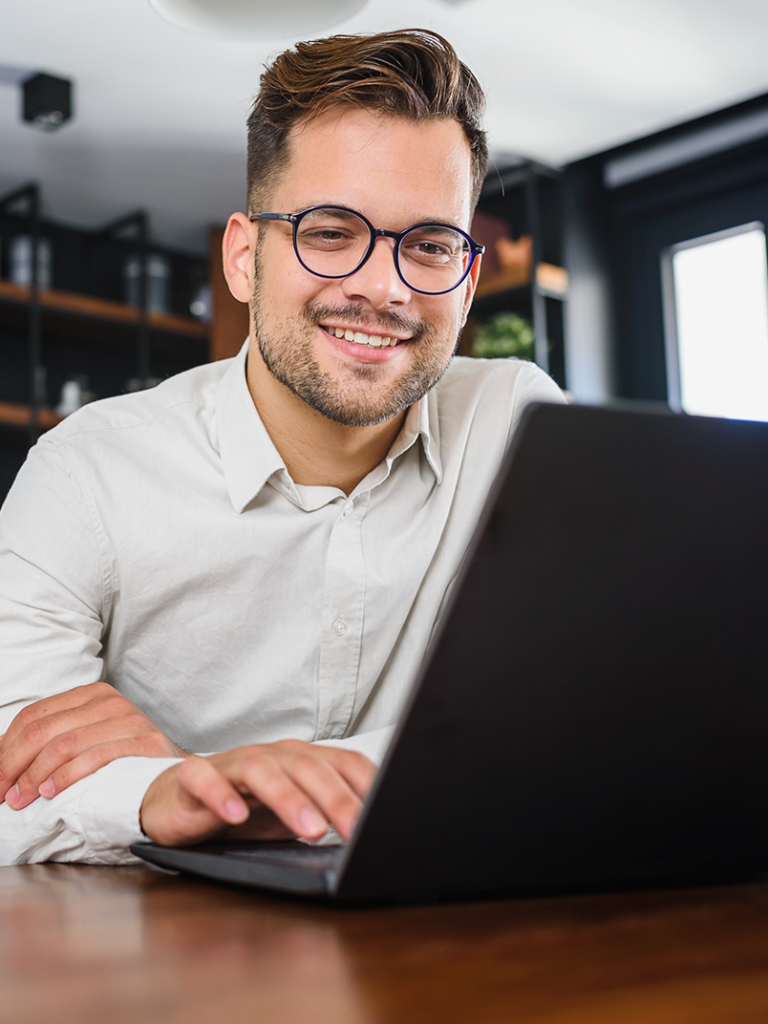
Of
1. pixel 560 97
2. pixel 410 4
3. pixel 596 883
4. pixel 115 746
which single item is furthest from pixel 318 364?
pixel 560 97

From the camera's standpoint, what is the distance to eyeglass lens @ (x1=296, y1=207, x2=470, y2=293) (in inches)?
45.3

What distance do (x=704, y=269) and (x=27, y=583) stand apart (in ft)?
12.1

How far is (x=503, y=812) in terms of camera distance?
17.4 inches

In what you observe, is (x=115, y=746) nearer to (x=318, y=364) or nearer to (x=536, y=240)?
(x=318, y=364)

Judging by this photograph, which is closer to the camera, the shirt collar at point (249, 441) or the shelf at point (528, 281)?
the shirt collar at point (249, 441)

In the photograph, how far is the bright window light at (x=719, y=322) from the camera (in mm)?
3852

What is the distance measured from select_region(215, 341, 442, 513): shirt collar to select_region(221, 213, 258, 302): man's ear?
0.31ft

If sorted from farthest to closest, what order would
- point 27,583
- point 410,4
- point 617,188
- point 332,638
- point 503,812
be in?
point 617,188
point 410,4
point 332,638
point 27,583
point 503,812

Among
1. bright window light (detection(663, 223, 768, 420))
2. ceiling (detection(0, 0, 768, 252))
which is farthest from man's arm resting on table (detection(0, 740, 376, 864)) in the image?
bright window light (detection(663, 223, 768, 420))

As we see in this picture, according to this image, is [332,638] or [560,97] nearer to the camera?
[332,638]

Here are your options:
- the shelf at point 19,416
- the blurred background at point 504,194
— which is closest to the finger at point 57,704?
the blurred background at point 504,194

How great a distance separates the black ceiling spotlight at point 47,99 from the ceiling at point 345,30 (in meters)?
0.05

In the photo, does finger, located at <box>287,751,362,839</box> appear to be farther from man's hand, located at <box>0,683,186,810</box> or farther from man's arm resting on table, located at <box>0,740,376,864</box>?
man's hand, located at <box>0,683,186,810</box>

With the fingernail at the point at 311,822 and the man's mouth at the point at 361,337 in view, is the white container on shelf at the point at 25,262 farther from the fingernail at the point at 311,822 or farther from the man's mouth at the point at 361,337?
the fingernail at the point at 311,822
